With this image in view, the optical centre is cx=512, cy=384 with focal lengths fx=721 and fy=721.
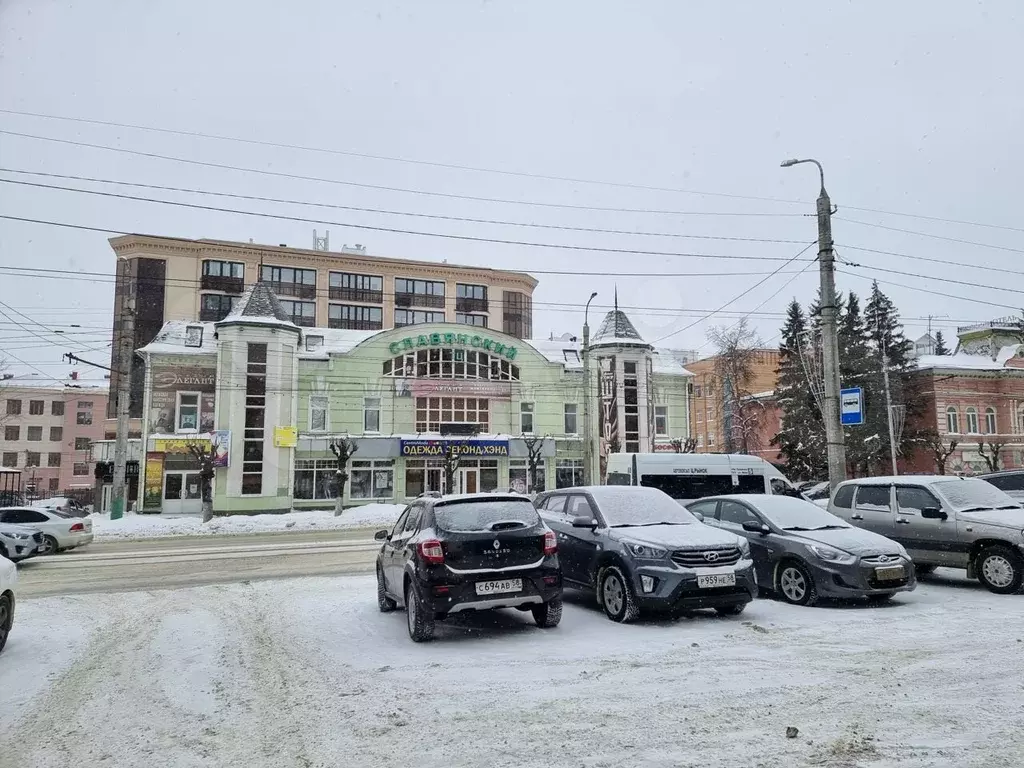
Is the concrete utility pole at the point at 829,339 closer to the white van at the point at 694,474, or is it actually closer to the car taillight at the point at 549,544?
the white van at the point at 694,474

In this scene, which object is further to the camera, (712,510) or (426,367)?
(426,367)

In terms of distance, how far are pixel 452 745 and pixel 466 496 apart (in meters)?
4.15

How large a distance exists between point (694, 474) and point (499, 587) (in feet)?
58.9

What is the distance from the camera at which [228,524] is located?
3080cm

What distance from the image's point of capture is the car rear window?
26.9ft

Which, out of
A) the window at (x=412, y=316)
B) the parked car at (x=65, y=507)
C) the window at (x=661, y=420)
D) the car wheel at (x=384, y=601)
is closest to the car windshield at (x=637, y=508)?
the car wheel at (x=384, y=601)

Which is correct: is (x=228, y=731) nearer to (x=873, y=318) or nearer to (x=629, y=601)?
(x=629, y=601)

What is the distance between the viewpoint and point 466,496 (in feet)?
28.8

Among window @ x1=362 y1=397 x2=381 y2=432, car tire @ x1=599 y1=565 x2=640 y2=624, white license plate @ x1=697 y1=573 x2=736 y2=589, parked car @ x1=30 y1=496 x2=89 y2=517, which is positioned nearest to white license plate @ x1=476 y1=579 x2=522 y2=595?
car tire @ x1=599 y1=565 x2=640 y2=624

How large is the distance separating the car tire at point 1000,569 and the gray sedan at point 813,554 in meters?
1.73

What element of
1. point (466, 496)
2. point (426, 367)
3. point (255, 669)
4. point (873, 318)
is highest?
point (873, 318)

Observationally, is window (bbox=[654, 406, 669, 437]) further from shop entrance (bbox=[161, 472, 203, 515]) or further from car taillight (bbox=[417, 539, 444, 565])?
car taillight (bbox=[417, 539, 444, 565])

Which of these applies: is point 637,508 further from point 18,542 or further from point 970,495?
point 18,542

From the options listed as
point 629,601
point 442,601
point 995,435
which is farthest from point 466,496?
point 995,435
